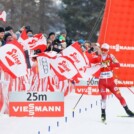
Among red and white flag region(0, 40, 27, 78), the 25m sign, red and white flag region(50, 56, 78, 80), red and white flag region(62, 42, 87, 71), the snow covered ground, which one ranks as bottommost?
the snow covered ground

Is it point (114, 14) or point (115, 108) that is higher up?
point (114, 14)

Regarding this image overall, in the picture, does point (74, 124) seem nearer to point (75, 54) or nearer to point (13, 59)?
point (13, 59)

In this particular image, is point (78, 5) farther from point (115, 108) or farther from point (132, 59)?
point (115, 108)

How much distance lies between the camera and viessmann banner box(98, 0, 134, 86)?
22.5 m

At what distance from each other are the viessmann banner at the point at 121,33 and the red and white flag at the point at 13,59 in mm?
11301

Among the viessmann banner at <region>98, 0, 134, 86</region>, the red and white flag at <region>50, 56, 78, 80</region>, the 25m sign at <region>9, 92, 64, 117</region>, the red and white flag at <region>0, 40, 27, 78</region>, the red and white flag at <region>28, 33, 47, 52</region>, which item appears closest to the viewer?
the red and white flag at <region>0, 40, 27, 78</region>

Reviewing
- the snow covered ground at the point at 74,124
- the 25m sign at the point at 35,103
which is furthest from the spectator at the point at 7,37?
the snow covered ground at the point at 74,124

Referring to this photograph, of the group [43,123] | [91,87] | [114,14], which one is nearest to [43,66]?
[43,123]

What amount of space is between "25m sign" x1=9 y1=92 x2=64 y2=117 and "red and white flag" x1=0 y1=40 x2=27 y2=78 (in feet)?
1.92

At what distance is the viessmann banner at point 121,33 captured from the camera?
2250 centimetres

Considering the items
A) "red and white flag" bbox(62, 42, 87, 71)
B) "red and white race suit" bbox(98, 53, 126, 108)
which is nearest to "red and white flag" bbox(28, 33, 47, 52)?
"red and white flag" bbox(62, 42, 87, 71)

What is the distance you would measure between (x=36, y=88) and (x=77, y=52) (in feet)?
5.02

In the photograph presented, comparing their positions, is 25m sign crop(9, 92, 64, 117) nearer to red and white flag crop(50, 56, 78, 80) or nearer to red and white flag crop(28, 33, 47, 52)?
red and white flag crop(28, 33, 47, 52)

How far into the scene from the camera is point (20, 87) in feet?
44.2
